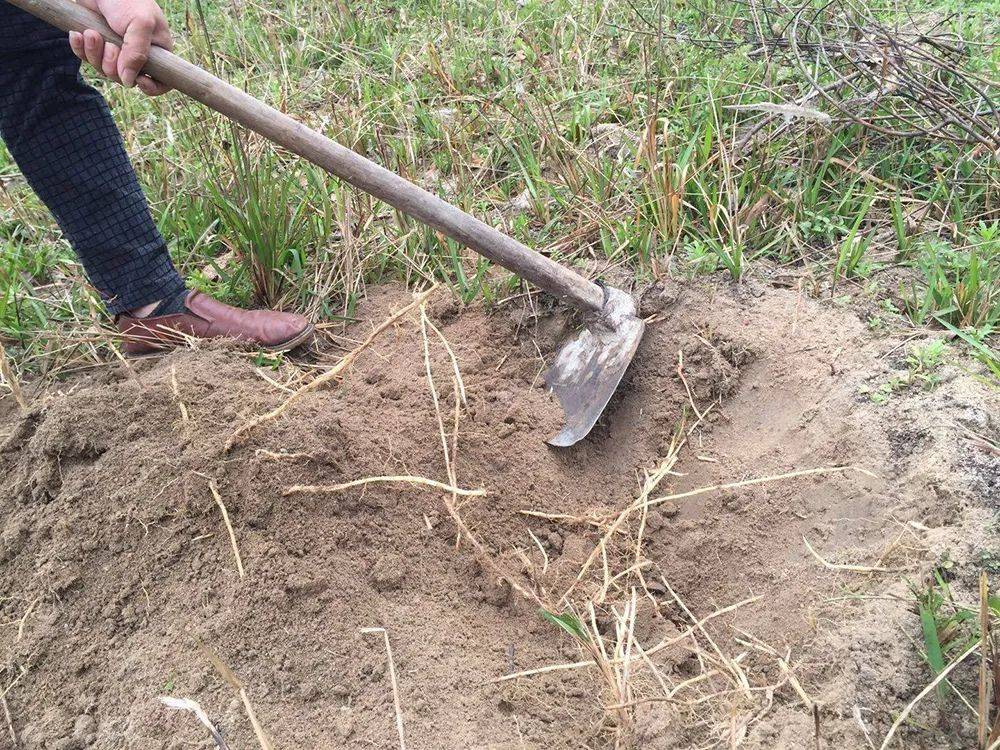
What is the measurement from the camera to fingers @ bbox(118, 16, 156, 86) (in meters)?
1.68

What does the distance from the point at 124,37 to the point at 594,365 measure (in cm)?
140

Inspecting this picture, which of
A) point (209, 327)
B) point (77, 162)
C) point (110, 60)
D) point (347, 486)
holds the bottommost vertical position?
point (347, 486)

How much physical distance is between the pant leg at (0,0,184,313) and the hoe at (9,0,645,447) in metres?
0.21

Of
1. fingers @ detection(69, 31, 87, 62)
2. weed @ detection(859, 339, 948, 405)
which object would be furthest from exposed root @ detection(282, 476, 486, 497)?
fingers @ detection(69, 31, 87, 62)

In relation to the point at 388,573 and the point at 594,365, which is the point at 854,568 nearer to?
the point at 594,365

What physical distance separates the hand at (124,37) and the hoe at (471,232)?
0.02 meters

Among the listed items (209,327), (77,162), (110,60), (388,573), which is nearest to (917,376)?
(388,573)

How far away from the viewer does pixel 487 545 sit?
71.6 inches

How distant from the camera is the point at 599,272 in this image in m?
2.36

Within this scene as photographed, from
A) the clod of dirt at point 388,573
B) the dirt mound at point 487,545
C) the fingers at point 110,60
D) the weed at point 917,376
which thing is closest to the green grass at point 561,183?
the weed at point 917,376

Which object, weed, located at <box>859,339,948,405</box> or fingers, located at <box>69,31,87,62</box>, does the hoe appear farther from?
weed, located at <box>859,339,948,405</box>

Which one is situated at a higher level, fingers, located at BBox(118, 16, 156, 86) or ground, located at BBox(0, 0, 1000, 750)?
fingers, located at BBox(118, 16, 156, 86)

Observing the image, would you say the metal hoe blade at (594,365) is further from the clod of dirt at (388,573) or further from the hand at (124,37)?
the hand at (124,37)

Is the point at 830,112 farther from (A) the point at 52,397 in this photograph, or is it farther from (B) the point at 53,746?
(B) the point at 53,746
